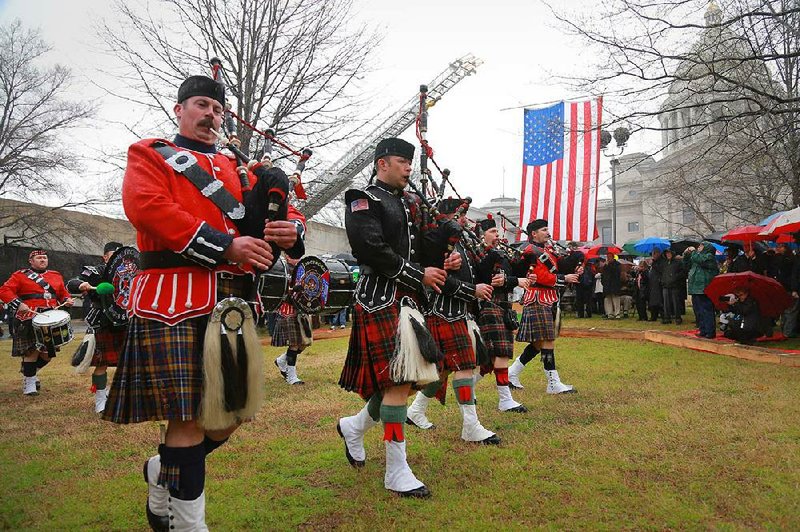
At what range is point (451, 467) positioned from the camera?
148 inches

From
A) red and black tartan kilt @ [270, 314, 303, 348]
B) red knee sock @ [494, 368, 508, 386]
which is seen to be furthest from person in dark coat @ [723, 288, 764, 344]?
red and black tartan kilt @ [270, 314, 303, 348]

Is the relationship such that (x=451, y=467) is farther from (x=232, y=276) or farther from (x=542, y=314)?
(x=542, y=314)

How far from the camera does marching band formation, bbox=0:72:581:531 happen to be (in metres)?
2.34

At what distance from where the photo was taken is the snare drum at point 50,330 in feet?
22.8

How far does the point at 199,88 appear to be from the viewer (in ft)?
8.81

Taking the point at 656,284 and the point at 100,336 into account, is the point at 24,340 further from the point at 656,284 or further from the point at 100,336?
the point at 656,284

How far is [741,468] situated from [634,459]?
595 millimetres

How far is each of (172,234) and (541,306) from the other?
498 centimetres

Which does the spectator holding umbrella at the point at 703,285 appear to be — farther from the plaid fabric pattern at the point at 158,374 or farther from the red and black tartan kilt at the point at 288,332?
the plaid fabric pattern at the point at 158,374

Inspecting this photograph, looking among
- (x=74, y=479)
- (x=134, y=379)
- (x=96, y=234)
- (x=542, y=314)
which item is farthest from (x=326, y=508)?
(x=96, y=234)

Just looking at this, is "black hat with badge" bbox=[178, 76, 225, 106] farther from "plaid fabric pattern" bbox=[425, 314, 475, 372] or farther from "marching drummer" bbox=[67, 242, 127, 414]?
"marching drummer" bbox=[67, 242, 127, 414]

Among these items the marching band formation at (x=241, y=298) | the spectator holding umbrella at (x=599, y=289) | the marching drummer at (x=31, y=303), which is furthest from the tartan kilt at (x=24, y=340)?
the spectator holding umbrella at (x=599, y=289)

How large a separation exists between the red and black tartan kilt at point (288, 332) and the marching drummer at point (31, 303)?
2695 mm

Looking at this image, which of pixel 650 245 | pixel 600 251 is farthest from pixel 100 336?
pixel 600 251
